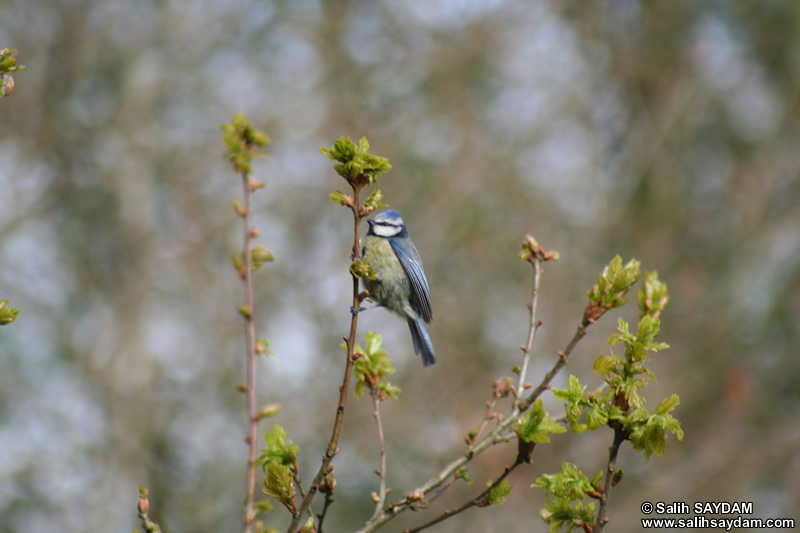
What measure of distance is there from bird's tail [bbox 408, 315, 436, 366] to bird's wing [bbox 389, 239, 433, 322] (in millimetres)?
55

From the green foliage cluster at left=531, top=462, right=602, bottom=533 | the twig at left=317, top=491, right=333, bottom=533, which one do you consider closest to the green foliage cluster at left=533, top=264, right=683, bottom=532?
the green foliage cluster at left=531, top=462, right=602, bottom=533

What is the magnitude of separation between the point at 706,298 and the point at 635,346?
384 inches

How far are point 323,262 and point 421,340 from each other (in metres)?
5.38

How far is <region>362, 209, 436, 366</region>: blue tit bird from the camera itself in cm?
328

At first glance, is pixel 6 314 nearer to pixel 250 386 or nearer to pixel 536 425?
pixel 250 386

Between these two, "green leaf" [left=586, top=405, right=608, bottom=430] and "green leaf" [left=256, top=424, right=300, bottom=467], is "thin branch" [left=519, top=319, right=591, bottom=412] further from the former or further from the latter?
"green leaf" [left=256, top=424, right=300, bottom=467]

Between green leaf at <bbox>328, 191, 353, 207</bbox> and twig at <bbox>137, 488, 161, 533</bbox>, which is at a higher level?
green leaf at <bbox>328, 191, 353, 207</bbox>

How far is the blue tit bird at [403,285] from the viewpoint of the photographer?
3.28 metres

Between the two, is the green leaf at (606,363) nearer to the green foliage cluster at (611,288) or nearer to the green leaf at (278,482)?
the green foliage cluster at (611,288)

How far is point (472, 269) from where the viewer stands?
32.6 ft

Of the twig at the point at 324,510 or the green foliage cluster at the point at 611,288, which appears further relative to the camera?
the green foliage cluster at the point at 611,288

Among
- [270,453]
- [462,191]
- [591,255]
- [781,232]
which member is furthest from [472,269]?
[270,453]

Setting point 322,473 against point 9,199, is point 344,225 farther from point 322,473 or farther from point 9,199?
point 322,473

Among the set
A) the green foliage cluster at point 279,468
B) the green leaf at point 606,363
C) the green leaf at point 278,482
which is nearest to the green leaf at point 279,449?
the green foliage cluster at point 279,468
